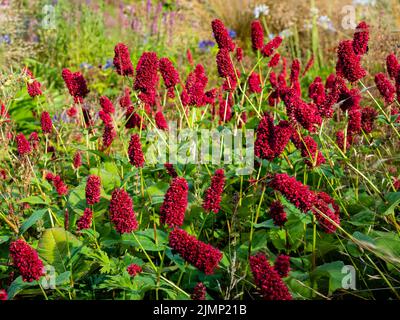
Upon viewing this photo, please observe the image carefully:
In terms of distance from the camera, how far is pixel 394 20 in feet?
21.6

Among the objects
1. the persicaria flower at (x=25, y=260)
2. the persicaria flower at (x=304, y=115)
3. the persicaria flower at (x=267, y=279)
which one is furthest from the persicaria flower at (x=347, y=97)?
the persicaria flower at (x=25, y=260)

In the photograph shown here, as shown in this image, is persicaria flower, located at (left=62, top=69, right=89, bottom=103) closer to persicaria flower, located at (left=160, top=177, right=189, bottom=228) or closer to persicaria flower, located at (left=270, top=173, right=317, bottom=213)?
persicaria flower, located at (left=160, top=177, right=189, bottom=228)

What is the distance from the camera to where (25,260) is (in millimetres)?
1583

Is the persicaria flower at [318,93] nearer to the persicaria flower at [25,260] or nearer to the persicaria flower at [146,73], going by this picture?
the persicaria flower at [146,73]

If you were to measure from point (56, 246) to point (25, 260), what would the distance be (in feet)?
1.61

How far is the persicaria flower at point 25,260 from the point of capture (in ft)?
5.15

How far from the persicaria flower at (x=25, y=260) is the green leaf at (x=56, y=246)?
1.43 feet

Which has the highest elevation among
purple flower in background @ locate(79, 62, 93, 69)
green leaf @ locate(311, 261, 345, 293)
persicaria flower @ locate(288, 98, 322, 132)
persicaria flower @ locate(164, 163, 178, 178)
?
purple flower in background @ locate(79, 62, 93, 69)

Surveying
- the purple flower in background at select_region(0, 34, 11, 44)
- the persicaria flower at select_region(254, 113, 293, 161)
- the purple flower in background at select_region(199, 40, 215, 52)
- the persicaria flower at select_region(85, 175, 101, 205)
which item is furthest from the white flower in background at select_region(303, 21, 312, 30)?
the persicaria flower at select_region(85, 175, 101, 205)

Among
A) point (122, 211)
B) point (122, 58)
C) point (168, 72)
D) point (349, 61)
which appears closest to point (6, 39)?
point (122, 58)

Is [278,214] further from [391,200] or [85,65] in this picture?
[85,65]

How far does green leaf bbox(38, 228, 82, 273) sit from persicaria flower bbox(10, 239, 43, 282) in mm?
437

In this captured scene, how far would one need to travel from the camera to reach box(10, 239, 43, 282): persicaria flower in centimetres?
157

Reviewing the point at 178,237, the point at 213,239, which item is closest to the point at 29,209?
the point at 213,239
